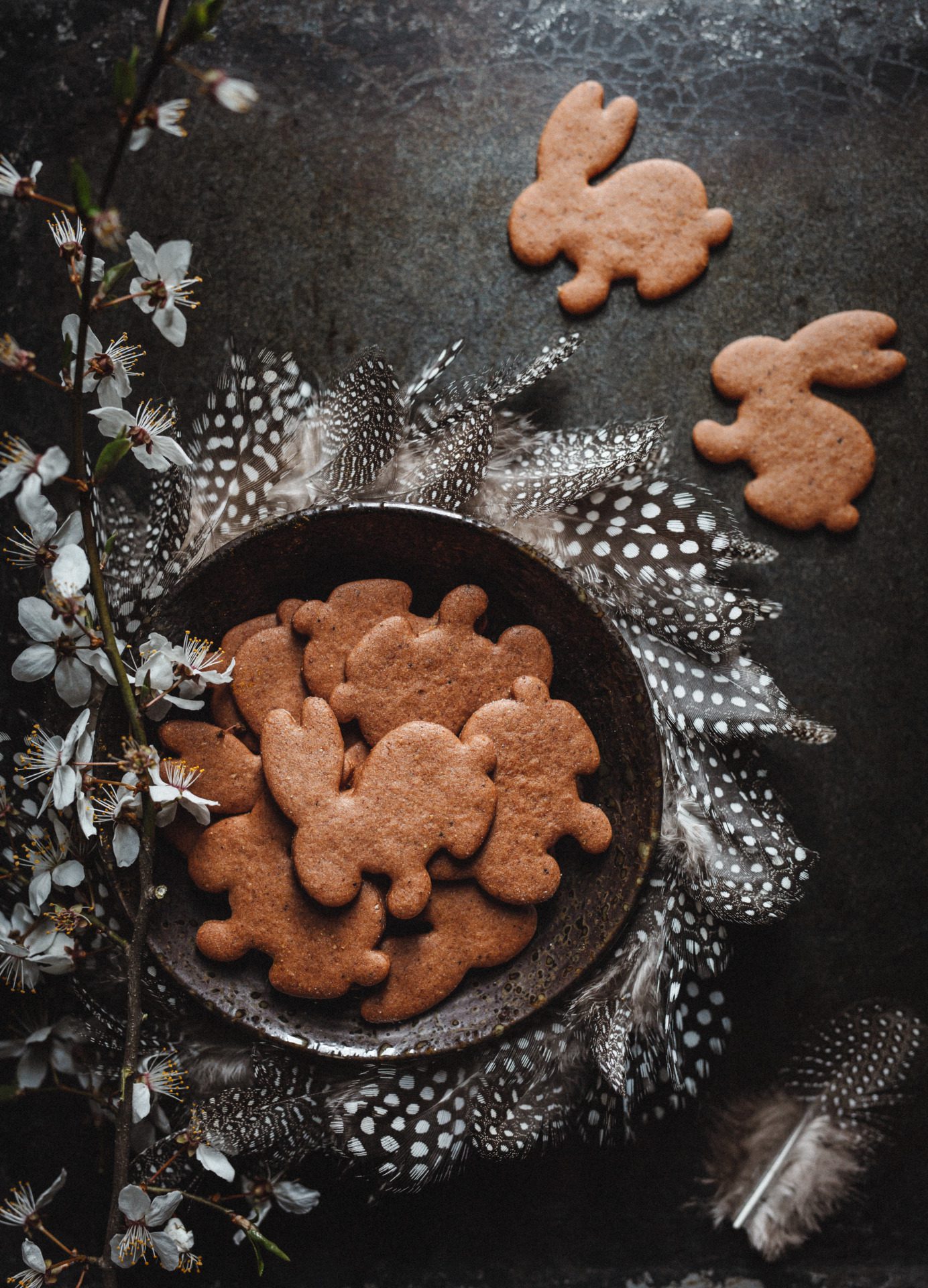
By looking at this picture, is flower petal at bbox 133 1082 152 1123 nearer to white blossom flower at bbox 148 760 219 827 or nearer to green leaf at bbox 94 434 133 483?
white blossom flower at bbox 148 760 219 827

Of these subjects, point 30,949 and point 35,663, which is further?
point 30,949

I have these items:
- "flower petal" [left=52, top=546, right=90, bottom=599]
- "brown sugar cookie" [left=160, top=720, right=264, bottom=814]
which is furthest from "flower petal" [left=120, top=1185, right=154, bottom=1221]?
"flower petal" [left=52, top=546, right=90, bottom=599]

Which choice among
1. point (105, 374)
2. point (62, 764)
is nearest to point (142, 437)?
point (105, 374)

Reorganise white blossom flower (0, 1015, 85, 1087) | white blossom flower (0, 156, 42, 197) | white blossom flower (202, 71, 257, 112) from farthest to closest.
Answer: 1. white blossom flower (0, 1015, 85, 1087)
2. white blossom flower (0, 156, 42, 197)
3. white blossom flower (202, 71, 257, 112)

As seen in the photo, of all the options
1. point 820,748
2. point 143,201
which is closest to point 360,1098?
point 820,748

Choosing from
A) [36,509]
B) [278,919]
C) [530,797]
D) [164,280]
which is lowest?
[278,919]

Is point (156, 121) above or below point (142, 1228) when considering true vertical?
above

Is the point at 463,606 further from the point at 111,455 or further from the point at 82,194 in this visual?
the point at 82,194
